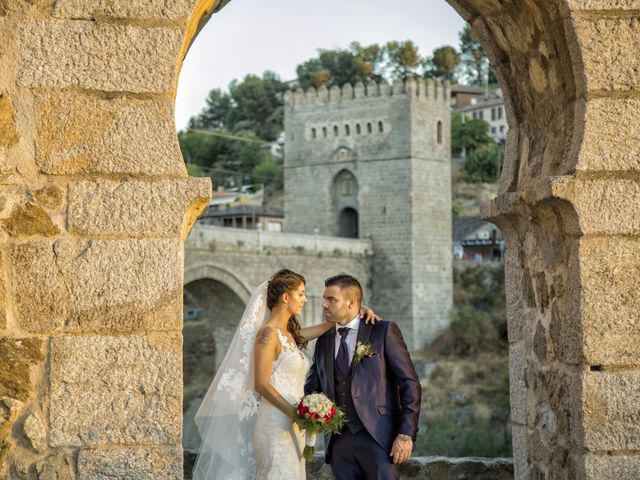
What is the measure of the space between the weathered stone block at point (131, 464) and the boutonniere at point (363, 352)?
933mm

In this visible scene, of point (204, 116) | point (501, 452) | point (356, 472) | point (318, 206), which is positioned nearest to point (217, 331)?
point (318, 206)

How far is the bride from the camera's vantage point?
15.7 feet

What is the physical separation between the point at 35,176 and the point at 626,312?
7.89 feet

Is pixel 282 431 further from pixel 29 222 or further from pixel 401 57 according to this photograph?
pixel 401 57

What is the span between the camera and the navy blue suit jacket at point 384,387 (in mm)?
4496

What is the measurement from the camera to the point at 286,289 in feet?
16.1

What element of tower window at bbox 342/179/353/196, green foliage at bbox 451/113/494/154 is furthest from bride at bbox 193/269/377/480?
green foliage at bbox 451/113/494/154

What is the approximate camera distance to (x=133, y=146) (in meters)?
4.12

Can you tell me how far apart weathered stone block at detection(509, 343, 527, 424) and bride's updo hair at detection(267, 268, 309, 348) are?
1.01m

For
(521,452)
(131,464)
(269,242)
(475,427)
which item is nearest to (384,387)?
(521,452)

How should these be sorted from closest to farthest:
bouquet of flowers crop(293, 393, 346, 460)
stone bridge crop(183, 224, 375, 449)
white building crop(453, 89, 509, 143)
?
bouquet of flowers crop(293, 393, 346, 460), stone bridge crop(183, 224, 375, 449), white building crop(453, 89, 509, 143)

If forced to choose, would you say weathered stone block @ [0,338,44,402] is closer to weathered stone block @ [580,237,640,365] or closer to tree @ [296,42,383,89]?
weathered stone block @ [580,237,640,365]

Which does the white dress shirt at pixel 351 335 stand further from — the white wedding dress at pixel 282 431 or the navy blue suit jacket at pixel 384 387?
the white wedding dress at pixel 282 431

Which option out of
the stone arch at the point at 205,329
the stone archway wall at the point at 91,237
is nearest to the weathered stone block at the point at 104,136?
the stone archway wall at the point at 91,237
